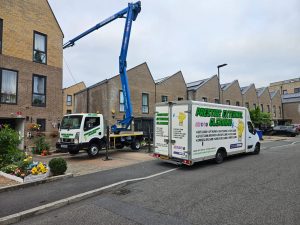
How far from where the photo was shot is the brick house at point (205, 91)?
108 ft

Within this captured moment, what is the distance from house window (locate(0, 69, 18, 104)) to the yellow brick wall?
1260 millimetres

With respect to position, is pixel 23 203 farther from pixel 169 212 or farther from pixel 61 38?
pixel 61 38

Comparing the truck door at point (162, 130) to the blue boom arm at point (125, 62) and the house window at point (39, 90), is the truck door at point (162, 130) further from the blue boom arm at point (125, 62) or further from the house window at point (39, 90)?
the house window at point (39, 90)

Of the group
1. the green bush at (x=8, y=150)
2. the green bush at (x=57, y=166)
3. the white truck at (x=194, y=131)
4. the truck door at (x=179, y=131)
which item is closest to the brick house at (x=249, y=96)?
the white truck at (x=194, y=131)

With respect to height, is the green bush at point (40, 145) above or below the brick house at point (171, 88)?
below

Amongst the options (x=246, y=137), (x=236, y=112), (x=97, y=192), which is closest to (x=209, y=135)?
(x=236, y=112)

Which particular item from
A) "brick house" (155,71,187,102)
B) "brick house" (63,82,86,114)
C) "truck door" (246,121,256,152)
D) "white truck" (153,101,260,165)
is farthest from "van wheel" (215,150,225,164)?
"brick house" (63,82,86,114)

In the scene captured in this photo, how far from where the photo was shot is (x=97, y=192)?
6945 millimetres

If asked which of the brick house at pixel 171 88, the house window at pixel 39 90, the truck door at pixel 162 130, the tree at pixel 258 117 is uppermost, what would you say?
the brick house at pixel 171 88

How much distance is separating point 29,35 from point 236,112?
1463cm

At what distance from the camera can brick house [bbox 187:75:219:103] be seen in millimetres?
32981

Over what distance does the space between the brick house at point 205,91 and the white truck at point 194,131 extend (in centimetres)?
2044

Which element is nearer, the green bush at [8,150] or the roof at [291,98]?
the green bush at [8,150]

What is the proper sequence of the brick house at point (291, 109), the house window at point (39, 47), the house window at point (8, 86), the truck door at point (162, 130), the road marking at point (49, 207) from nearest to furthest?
the road marking at point (49, 207) < the truck door at point (162, 130) < the house window at point (8, 86) < the house window at point (39, 47) < the brick house at point (291, 109)
